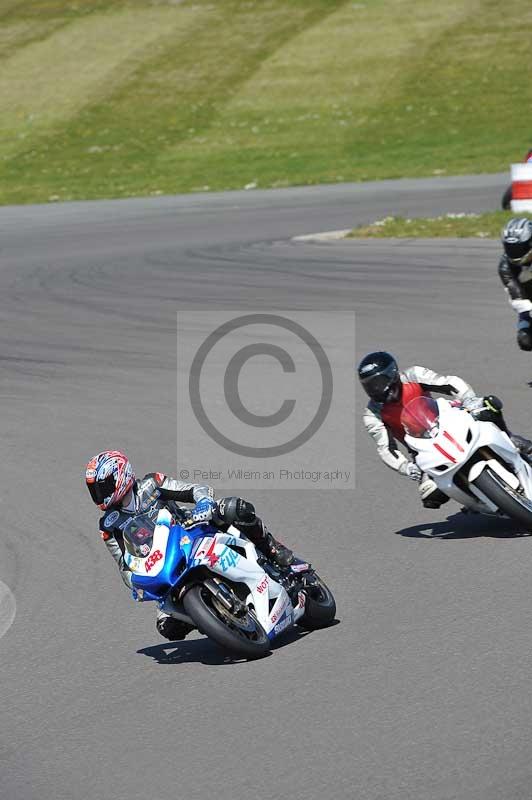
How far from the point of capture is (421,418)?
32.0ft

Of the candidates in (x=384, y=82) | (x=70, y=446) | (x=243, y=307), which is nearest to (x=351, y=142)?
(x=384, y=82)

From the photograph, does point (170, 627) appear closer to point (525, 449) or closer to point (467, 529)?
point (467, 529)

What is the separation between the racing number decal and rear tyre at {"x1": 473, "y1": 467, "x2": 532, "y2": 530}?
2692 millimetres

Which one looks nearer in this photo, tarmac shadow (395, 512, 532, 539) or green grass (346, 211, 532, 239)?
tarmac shadow (395, 512, 532, 539)

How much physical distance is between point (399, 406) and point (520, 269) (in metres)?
4.47

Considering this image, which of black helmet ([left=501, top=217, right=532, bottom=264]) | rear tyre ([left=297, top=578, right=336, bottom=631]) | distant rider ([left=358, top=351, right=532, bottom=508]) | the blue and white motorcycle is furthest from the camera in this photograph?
black helmet ([left=501, top=217, right=532, bottom=264])

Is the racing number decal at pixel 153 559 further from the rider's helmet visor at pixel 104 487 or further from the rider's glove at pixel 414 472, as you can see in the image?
the rider's glove at pixel 414 472

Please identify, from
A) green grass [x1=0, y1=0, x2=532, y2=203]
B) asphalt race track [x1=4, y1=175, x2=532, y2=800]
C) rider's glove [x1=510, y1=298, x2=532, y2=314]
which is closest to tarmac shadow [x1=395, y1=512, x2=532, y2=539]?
asphalt race track [x1=4, y1=175, x2=532, y2=800]

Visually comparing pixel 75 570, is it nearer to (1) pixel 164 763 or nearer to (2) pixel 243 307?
(1) pixel 164 763

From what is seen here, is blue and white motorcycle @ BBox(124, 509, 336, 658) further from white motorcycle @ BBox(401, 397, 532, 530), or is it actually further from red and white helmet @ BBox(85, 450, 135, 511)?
white motorcycle @ BBox(401, 397, 532, 530)

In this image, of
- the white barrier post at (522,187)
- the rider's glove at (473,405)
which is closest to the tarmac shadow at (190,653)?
the rider's glove at (473,405)

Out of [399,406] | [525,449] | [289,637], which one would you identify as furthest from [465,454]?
[289,637]

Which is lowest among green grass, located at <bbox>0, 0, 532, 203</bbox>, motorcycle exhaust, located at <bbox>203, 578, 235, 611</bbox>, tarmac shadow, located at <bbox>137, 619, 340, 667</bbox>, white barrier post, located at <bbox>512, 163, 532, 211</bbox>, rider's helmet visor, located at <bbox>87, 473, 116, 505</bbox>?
green grass, located at <bbox>0, 0, 532, 203</bbox>

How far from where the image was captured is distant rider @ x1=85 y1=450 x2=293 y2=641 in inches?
317
